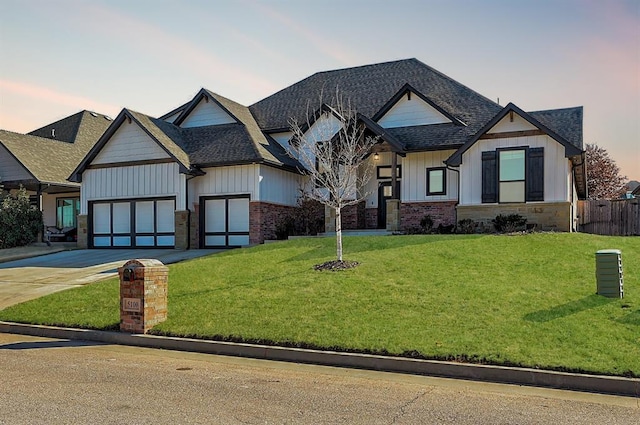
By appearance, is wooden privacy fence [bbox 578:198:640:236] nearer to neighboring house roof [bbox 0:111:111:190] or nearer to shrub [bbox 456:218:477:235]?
shrub [bbox 456:218:477:235]

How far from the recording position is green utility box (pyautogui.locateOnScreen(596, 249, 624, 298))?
10.9 meters

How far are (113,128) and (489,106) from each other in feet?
55.1

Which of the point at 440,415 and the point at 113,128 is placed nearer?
the point at 440,415

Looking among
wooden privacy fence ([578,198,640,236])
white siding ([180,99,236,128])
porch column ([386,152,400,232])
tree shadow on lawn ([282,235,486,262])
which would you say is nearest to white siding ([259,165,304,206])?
white siding ([180,99,236,128])

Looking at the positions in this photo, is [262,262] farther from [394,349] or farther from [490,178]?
[490,178]

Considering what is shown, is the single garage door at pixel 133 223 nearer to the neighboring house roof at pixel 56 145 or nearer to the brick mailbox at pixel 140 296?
the neighboring house roof at pixel 56 145

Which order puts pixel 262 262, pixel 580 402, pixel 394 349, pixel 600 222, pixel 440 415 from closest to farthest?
pixel 440 415, pixel 580 402, pixel 394 349, pixel 262 262, pixel 600 222

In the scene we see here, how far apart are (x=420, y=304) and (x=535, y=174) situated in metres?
11.8

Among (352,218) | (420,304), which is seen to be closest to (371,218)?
(352,218)

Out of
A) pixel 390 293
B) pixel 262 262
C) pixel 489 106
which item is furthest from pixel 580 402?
pixel 489 106

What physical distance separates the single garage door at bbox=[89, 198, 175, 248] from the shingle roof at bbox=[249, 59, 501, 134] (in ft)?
21.7

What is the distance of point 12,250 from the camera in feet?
84.9

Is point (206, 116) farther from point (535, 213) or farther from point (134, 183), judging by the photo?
point (535, 213)

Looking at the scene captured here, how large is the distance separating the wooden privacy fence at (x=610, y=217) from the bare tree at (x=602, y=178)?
702 inches
